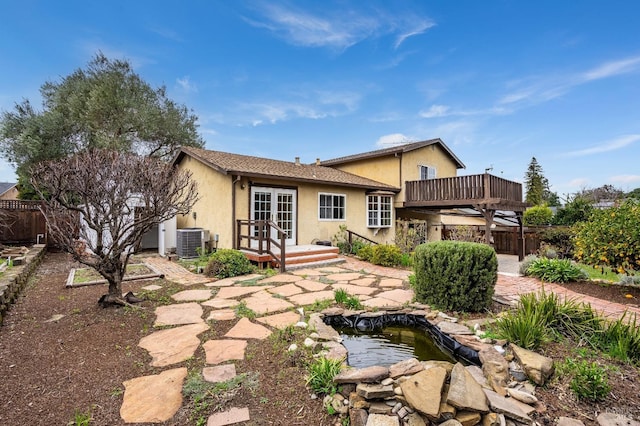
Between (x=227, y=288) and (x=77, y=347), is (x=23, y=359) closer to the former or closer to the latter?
(x=77, y=347)

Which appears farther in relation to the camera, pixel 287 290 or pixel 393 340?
pixel 287 290

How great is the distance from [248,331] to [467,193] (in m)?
10.8

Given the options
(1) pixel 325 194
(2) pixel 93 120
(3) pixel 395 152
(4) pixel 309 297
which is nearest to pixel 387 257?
(1) pixel 325 194

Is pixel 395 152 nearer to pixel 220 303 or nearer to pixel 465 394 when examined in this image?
pixel 220 303

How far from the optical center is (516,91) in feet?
38.3

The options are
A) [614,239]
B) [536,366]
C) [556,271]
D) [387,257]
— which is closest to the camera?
[536,366]

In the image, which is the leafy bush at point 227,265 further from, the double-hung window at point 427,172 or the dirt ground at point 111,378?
the double-hung window at point 427,172

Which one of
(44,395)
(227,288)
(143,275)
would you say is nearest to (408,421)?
(44,395)

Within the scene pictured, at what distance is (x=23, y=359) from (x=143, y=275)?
4026mm

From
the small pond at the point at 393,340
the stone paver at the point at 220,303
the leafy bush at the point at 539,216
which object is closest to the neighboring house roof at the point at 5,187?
the stone paver at the point at 220,303

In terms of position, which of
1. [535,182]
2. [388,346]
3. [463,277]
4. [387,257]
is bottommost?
[388,346]

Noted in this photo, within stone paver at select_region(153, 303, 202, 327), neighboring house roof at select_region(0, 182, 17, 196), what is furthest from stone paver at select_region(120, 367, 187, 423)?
neighboring house roof at select_region(0, 182, 17, 196)

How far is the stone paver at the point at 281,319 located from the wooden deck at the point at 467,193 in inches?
385

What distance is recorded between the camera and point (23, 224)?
11797 mm
